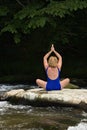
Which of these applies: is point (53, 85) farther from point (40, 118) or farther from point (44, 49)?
point (44, 49)

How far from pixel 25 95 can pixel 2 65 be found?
28.8 ft

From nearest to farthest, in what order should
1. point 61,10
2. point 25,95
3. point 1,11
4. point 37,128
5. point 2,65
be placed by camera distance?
point 37,128 < point 25,95 < point 61,10 < point 1,11 < point 2,65

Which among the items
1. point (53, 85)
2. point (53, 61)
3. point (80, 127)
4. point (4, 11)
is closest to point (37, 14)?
point (4, 11)

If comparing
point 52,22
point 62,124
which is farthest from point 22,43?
point 62,124

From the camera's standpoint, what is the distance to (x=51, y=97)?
985cm

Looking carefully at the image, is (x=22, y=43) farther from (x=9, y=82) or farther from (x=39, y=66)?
(x=9, y=82)

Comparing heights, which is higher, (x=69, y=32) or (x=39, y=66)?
(x=69, y=32)

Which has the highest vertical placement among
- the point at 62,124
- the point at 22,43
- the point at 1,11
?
the point at 1,11

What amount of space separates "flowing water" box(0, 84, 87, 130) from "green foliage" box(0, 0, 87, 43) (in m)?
6.45


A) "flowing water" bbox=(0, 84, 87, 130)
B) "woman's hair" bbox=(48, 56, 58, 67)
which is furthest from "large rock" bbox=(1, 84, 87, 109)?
"woman's hair" bbox=(48, 56, 58, 67)

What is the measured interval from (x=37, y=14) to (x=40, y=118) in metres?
8.43

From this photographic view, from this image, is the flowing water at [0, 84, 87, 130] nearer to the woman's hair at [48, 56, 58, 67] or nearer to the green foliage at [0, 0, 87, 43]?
the woman's hair at [48, 56, 58, 67]

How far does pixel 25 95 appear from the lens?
10266 millimetres

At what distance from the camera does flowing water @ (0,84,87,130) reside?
789 cm
